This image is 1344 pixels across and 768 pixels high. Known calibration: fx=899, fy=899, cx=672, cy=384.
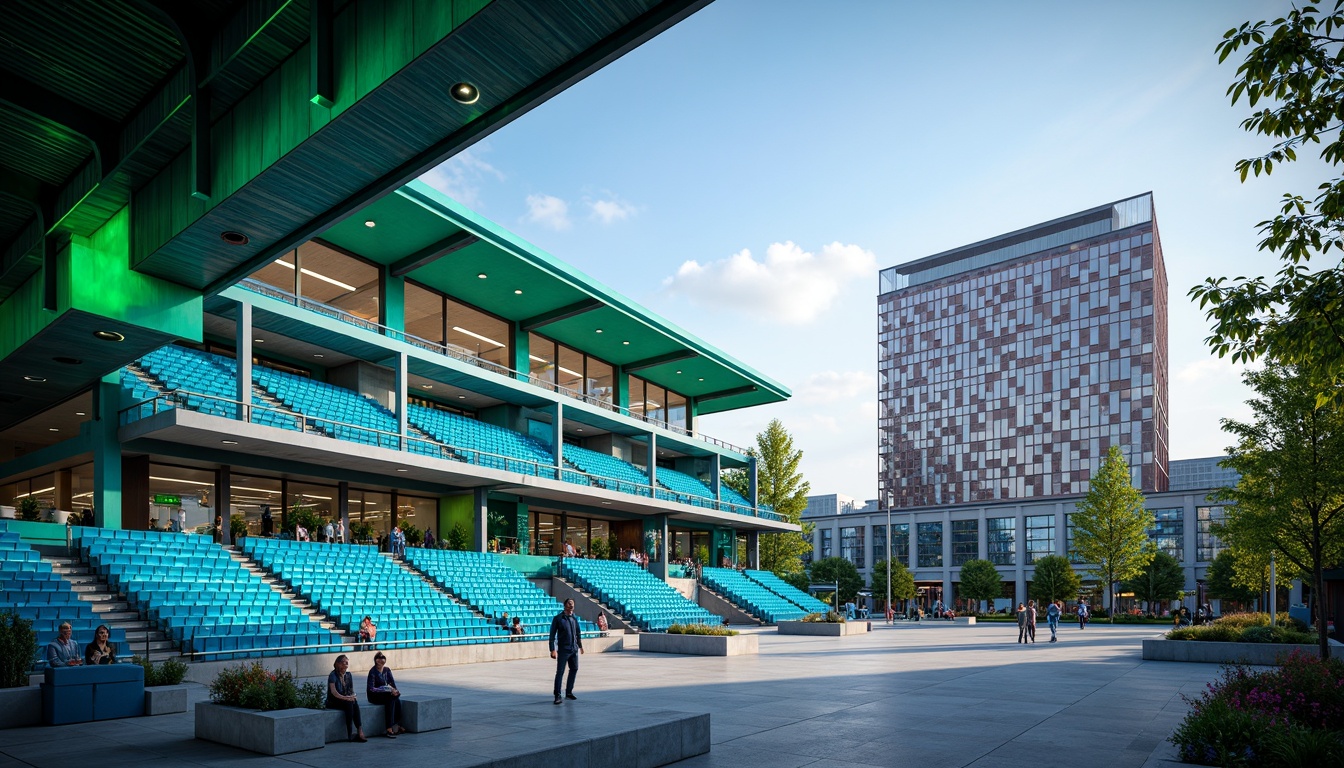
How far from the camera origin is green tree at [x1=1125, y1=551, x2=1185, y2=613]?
72875 mm

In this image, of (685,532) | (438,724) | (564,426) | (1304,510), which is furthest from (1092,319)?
(438,724)

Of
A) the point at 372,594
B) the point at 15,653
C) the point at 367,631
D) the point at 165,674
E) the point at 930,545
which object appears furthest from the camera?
the point at 930,545

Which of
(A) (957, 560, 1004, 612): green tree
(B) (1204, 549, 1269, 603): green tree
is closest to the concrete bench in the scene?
(A) (957, 560, 1004, 612): green tree

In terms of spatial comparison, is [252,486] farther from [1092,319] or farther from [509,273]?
[1092,319]

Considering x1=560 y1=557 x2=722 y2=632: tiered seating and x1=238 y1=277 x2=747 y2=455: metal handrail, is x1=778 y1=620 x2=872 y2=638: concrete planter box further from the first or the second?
x1=238 y1=277 x2=747 y2=455: metal handrail

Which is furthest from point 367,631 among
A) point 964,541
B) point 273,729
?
point 964,541

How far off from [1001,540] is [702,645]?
7680 cm

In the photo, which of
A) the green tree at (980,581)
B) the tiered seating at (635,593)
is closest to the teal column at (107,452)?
the tiered seating at (635,593)

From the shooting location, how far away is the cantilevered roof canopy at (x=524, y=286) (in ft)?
99.8

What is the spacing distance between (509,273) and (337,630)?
55.3 feet

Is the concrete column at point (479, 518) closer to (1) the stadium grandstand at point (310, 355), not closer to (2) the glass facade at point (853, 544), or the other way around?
(1) the stadium grandstand at point (310, 355)

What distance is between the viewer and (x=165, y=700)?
45.3 ft

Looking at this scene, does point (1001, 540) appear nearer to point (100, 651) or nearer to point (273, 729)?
point (100, 651)

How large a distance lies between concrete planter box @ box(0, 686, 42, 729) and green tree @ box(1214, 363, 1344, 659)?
26.2 meters
